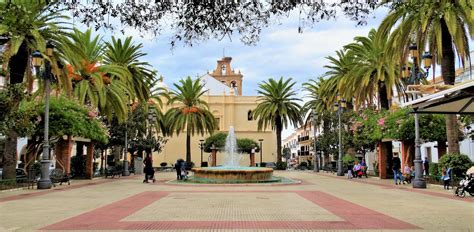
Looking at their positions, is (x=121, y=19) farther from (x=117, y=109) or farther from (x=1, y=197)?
(x=117, y=109)

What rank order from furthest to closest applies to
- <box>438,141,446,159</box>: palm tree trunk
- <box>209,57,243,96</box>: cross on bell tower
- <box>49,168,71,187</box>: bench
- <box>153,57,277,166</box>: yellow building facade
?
<box>209,57,243,96</box>: cross on bell tower < <box>153,57,277,166</box>: yellow building facade < <box>438,141,446,159</box>: palm tree trunk < <box>49,168,71,187</box>: bench

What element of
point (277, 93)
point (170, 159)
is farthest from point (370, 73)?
point (170, 159)

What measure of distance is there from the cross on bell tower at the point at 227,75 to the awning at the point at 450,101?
8709 centimetres

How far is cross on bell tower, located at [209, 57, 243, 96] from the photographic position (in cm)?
9919

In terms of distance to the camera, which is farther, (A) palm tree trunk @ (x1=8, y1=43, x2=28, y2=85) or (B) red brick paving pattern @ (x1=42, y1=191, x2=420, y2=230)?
(A) palm tree trunk @ (x1=8, y1=43, x2=28, y2=85)

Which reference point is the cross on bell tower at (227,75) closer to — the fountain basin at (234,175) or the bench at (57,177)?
the fountain basin at (234,175)

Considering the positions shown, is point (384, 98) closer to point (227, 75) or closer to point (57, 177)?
point (57, 177)

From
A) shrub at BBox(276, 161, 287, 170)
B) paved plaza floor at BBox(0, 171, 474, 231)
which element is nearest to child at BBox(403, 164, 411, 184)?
paved plaza floor at BBox(0, 171, 474, 231)

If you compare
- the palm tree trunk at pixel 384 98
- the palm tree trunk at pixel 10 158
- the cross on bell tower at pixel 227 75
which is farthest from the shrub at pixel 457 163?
the cross on bell tower at pixel 227 75

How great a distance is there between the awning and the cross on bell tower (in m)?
87.1

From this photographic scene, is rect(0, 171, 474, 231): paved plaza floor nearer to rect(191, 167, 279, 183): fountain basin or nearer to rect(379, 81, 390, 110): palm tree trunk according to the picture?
rect(191, 167, 279, 183): fountain basin

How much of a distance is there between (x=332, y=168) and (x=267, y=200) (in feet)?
93.4

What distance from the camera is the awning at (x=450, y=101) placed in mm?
8684

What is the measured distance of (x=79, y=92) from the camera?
29.2 m
